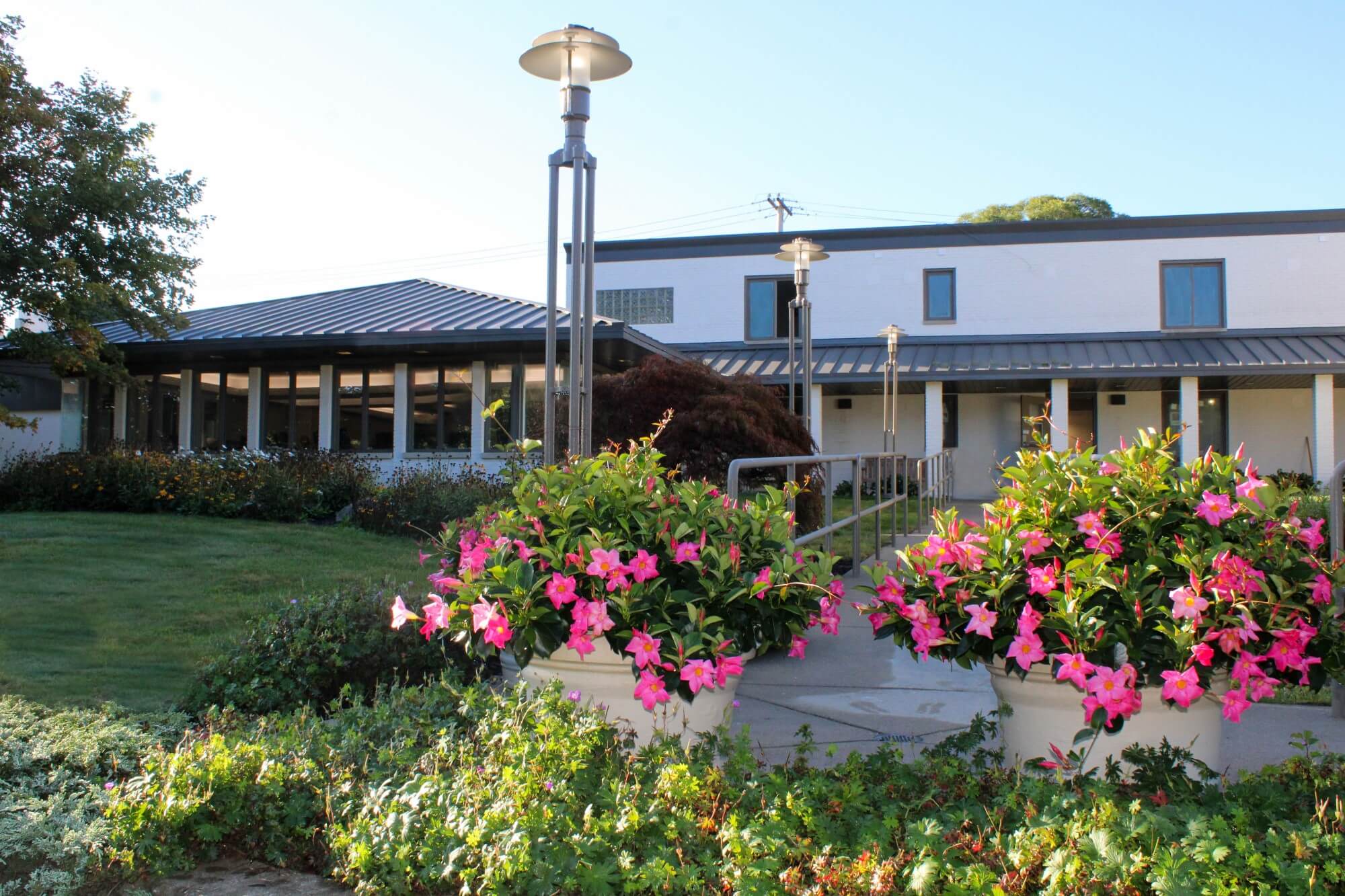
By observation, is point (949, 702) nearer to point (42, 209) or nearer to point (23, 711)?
point (23, 711)

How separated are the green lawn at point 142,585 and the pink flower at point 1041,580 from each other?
3.94m

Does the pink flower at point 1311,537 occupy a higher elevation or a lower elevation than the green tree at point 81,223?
lower

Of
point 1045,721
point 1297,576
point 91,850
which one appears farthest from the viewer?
point 1045,721

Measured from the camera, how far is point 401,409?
55.0ft

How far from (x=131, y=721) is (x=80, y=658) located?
2299 mm

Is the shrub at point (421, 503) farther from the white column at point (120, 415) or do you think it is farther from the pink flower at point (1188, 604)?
the pink flower at point (1188, 604)

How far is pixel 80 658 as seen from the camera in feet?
19.6

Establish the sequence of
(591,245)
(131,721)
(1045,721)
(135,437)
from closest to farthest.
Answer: (1045,721) < (131,721) < (591,245) < (135,437)

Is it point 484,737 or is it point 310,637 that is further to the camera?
point 310,637

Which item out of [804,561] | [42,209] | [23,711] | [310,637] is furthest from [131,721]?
[42,209]

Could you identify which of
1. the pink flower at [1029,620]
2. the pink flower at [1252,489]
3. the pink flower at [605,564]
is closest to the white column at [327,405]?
the pink flower at [605,564]

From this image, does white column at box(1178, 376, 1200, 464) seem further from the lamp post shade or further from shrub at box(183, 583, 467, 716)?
shrub at box(183, 583, 467, 716)

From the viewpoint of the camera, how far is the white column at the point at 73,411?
60.1ft

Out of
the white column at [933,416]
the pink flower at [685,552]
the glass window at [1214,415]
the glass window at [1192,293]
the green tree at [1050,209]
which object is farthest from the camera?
the green tree at [1050,209]
